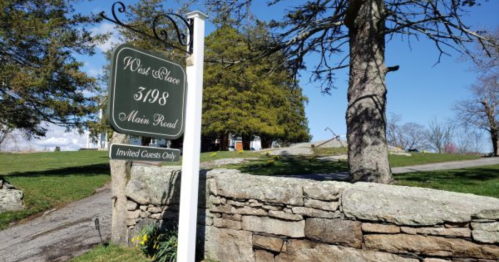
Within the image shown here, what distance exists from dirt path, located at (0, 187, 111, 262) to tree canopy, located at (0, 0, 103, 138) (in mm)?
5429

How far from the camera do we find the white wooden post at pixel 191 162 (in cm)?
388

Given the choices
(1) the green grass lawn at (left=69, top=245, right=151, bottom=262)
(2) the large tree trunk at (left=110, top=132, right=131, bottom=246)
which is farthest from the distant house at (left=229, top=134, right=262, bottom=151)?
(1) the green grass lawn at (left=69, top=245, right=151, bottom=262)

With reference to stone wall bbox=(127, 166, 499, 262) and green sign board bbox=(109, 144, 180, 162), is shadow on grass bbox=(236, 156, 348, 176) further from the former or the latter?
green sign board bbox=(109, 144, 180, 162)

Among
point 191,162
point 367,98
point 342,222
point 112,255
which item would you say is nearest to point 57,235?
point 112,255

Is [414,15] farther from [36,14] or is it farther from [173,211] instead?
[36,14]

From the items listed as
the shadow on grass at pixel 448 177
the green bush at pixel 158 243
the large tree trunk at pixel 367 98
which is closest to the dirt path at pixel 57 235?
the green bush at pixel 158 243

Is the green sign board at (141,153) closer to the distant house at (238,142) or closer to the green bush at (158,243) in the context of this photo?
the green bush at (158,243)

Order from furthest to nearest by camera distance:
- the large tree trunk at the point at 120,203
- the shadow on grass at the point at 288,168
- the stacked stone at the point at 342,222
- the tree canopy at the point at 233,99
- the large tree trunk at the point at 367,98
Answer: the tree canopy at the point at 233,99 → the shadow on grass at the point at 288,168 → the large tree trunk at the point at 367,98 → the large tree trunk at the point at 120,203 → the stacked stone at the point at 342,222

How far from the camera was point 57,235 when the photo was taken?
671 centimetres

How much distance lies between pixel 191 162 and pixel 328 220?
1.65m

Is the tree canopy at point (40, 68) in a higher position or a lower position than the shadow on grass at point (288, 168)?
higher

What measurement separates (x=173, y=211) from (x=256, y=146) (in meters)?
48.0

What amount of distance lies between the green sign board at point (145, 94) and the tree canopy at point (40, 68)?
983 centimetres

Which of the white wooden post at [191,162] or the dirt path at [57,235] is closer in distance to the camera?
the white wooden post at [191,162]
